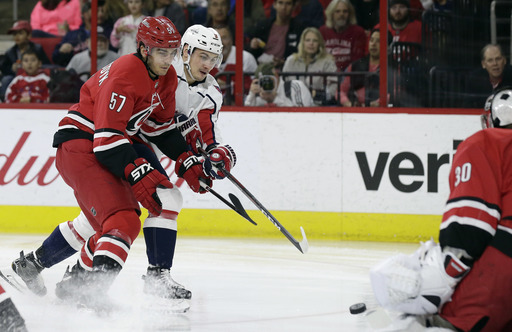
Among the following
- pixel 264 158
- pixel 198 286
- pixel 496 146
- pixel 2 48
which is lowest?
pixel 198 286

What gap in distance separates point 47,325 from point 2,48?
3.61m

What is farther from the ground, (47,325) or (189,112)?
(189,112)

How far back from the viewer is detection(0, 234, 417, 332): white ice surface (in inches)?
113

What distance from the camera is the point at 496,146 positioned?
6.11 feet

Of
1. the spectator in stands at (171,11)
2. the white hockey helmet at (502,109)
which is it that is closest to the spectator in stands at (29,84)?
the spectator in stands at (171,11)

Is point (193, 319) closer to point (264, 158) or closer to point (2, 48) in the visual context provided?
point (264, 158)

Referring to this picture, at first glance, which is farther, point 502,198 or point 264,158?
point 264,158

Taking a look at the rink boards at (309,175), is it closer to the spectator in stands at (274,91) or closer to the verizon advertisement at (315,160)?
the verizon advertisement at (315,160)

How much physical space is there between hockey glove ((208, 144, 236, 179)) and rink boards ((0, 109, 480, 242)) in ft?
5.47

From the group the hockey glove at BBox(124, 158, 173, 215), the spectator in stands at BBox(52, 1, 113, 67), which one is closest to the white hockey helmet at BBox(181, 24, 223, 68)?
the hockey glove at BBox(124, 158, 173, 215)

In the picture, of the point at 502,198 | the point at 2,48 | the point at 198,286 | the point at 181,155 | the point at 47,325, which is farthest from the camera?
the point at 2,48

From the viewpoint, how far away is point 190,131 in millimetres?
3502

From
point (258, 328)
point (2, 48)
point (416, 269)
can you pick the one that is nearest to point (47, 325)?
point (258, 328)

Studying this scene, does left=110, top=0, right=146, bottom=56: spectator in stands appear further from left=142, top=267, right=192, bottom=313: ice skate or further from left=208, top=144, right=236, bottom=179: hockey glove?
left=142, top=267, right=192, bottom=313: ice skate
